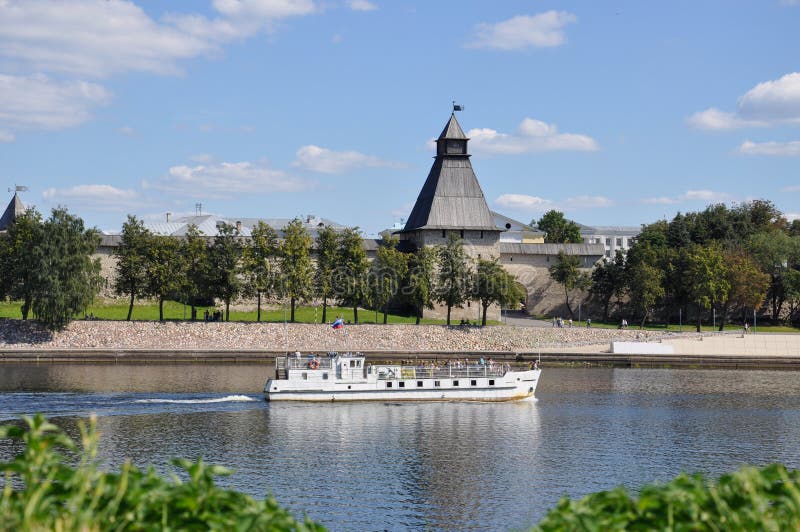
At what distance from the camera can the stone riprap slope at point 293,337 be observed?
58.4m

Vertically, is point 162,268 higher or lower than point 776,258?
lower

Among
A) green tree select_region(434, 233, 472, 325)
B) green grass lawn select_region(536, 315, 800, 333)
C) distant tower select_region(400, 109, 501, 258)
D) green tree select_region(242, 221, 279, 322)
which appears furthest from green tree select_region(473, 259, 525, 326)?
green tree select_region(242, 221, 279, 322)

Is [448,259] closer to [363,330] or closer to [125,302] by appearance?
[363,330]

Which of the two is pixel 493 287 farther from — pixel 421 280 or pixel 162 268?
pixel 162 268

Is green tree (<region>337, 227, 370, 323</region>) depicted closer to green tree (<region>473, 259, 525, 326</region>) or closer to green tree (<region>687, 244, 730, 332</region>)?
green tree (<region>473, 259, 525, 326</region>)

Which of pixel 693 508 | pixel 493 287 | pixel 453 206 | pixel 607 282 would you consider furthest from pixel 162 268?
pixel 693 508

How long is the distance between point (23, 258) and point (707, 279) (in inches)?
1956

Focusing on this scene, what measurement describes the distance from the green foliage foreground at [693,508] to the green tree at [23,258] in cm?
5365

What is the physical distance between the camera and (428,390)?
4319 centimetres

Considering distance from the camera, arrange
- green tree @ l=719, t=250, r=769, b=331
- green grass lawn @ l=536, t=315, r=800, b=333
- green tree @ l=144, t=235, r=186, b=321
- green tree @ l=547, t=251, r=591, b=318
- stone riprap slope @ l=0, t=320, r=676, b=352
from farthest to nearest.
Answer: green tree @ l=547, t=251, r=591, b=318 → green tree @ l=719, t=250, r=769, b=331 → green grass lawn @ l=536, t=315, r=800, b=333 → green tree @ l=144, t=235, r=186, b=321 → stone riprap slope @ l=0, t=320, r=676, b=352

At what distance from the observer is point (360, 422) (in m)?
36.6

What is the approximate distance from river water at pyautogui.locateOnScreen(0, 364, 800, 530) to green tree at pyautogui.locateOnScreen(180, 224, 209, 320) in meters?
13.8

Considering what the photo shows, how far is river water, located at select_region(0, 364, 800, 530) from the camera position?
24625mm

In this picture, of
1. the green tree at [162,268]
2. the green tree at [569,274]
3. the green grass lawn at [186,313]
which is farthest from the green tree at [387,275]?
the green tree at [569,274]
